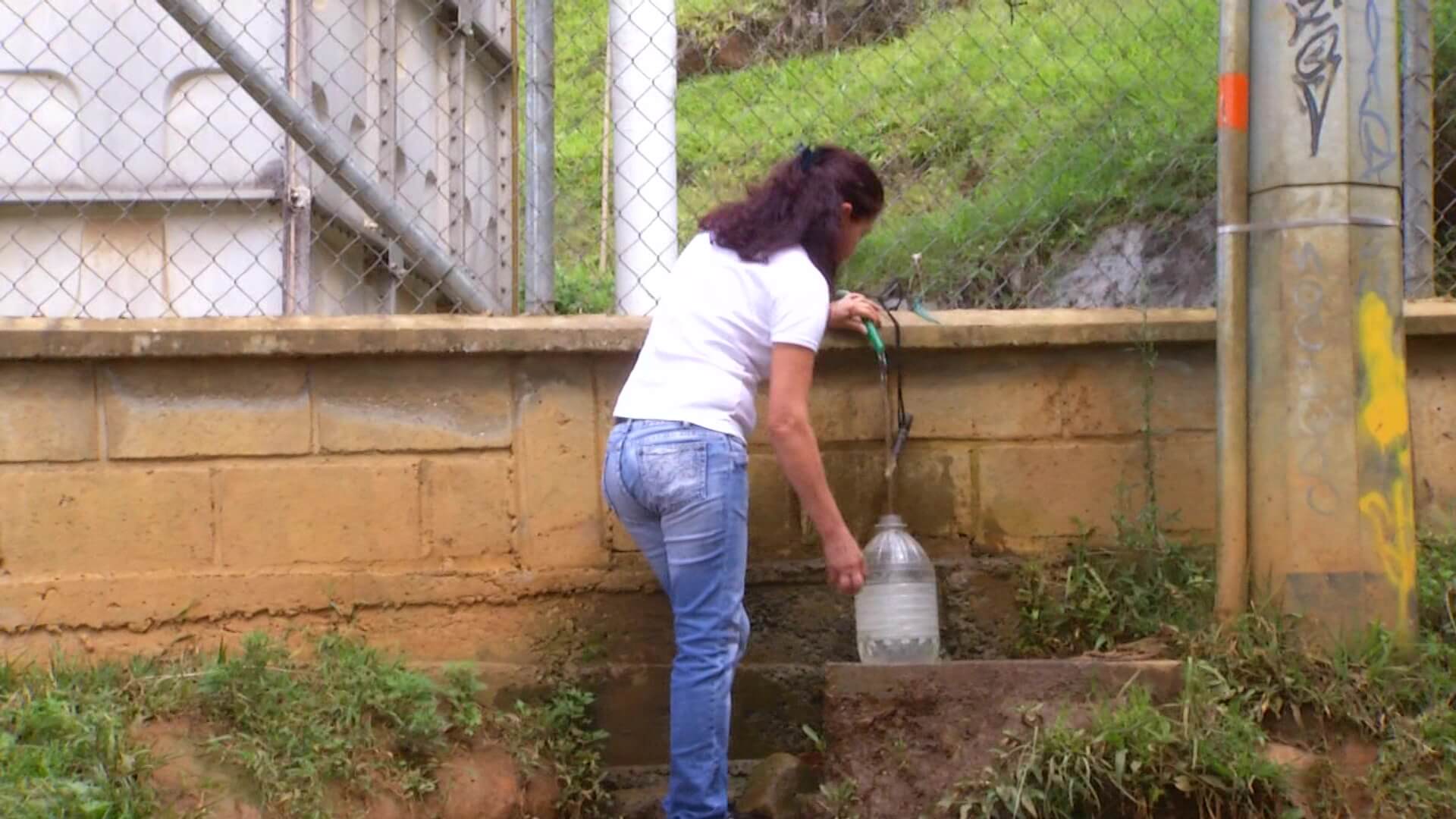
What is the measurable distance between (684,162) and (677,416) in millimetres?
1830

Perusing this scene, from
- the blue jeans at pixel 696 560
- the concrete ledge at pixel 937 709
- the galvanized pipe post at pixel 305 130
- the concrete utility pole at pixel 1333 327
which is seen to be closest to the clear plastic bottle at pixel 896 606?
the concrete ledge at pixel 937 709

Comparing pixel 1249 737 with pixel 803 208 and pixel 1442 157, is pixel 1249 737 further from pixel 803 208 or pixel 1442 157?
pixel 1442 157

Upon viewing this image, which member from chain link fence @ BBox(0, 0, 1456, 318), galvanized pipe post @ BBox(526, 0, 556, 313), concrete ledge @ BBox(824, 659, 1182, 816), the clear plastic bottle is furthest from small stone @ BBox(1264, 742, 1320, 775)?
galvanized pipe post @ BBox(526, 0, 556, 313)

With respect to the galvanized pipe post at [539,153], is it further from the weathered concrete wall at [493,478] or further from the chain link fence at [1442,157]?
the chain link fence at [1442,157]

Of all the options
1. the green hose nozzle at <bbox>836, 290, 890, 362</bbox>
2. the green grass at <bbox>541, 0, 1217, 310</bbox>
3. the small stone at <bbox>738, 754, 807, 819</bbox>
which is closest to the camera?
the small stone at <bbox>738, 754, 807, 819</bbox>

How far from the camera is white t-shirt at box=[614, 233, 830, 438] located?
360 cm

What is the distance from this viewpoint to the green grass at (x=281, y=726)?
3.55 m

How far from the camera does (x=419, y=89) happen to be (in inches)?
205

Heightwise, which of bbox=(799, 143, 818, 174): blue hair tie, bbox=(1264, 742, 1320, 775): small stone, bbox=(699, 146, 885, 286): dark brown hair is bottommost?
bbox=(1264, 742, 1320, 775): small stone

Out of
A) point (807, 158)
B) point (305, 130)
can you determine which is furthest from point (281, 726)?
point (807, 158)

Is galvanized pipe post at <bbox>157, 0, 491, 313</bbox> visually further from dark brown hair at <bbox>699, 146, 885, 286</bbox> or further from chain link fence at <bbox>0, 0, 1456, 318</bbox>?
dark brown hair at <bbox>699, 146, 885, 286</bbox>

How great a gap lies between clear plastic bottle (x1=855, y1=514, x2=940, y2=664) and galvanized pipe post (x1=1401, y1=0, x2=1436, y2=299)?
66.3 inches

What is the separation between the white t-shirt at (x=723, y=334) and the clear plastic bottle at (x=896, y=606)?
0.69 meters

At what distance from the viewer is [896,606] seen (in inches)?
164
